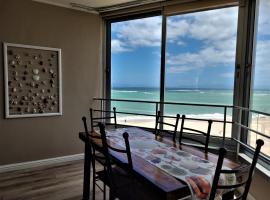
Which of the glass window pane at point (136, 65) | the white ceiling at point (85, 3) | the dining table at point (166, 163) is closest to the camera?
the dining table at point (166, 163)

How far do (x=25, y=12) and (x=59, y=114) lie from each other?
1.59m

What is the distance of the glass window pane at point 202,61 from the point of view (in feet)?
9.63

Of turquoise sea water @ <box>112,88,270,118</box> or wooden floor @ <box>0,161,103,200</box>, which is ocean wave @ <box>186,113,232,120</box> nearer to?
turquoise sea water @ <box>112,88,270,118</box>

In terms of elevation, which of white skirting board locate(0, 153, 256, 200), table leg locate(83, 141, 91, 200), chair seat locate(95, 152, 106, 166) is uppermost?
chair seat locate(95, 152, 106, 166)

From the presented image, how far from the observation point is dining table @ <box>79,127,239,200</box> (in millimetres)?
1246

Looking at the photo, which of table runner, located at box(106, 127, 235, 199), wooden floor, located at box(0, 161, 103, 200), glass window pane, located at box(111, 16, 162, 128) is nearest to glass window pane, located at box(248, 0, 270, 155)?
table runner, located at box(106, 127, 235, 199)

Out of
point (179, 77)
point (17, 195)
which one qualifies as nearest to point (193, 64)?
point (179, 77)

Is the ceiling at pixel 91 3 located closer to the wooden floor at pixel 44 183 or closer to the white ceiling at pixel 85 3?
the white ceiling at pixel 85 3

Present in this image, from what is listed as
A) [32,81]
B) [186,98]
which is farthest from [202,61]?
[32,81]

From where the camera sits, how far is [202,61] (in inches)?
127

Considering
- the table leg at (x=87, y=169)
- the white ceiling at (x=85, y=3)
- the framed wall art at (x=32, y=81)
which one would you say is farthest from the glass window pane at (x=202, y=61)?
the framed wall art at (x=32, y=81)

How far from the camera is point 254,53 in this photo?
266 centimetres

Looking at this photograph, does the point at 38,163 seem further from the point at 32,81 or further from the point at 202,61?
the point at 202,61

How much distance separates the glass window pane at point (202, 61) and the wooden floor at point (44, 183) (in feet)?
5.56
